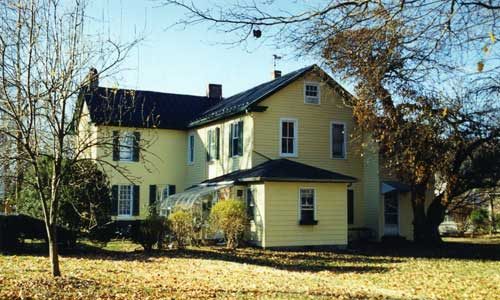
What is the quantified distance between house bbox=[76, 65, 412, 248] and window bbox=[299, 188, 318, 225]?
4 cm

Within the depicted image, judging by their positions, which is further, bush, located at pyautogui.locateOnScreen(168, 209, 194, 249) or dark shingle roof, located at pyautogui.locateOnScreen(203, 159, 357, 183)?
dark shingle roof, located at pyautogui.locateOnScreen(203, 159, 357, 183)

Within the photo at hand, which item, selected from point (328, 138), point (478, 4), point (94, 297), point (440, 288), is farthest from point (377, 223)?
point (478, 4)

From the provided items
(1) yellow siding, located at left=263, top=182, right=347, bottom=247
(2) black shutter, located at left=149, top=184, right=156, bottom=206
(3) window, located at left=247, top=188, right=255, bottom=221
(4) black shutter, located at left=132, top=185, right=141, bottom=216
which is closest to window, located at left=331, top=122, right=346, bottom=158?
(1) yellow siding, located at left=263, top=182, right=347, bottom=247

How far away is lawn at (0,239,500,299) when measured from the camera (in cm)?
1130

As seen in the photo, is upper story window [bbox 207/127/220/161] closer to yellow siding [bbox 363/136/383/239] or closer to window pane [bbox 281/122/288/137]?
window pane [bbox 281/122/288/137]

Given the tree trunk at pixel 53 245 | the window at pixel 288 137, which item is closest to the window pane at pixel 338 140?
the window at pixel 288 137

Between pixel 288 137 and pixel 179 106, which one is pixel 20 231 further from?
pixel 179 106

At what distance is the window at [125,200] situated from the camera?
30797 mm

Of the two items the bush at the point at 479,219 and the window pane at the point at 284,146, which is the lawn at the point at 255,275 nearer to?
the window pane at the point at 284,146

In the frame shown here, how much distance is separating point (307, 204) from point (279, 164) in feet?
7.40

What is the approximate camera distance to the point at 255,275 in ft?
48.0

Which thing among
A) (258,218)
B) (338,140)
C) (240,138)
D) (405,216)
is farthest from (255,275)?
(405,216)

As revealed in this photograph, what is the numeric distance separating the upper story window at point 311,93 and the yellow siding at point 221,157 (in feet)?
10.7

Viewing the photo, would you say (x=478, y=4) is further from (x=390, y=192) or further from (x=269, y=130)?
(x=390, y=192)
